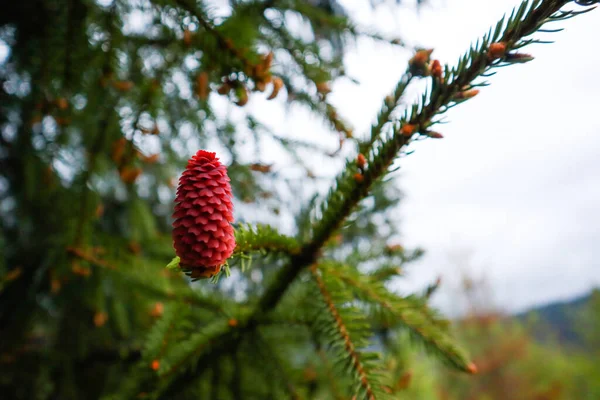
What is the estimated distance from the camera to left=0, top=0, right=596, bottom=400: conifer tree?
0.60m

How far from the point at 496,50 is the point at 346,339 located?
1.55 feet

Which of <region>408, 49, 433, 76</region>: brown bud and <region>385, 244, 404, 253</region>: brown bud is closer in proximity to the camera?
<region>408, 49, 433, 76</region>: brown bud

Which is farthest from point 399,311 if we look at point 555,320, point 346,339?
point 555,320

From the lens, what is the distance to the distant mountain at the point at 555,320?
46.1ft

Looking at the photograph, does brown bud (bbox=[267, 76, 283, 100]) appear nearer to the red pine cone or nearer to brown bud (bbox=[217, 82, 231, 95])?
brown bud (bbox=[217, 82, 231, 95])

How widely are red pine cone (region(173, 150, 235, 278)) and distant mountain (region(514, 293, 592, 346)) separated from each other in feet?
50.5

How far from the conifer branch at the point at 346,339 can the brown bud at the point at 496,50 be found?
0.46 meters

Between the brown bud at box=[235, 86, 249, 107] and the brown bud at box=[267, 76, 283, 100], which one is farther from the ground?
the brown bud at box=[267, 76, 283, 100]

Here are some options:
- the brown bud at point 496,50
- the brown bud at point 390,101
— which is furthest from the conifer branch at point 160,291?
the brown bud at point 496,50

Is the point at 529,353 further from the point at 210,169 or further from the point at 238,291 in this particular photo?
the point at 210,169

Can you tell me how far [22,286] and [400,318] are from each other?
1.34m

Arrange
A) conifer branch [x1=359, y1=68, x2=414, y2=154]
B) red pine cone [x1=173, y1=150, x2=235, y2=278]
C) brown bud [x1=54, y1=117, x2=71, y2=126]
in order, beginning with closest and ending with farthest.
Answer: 1. red pine cone [x1=173, y1=150, x2=235, y2=278]
2. conifer branch [x1=359, y1=68, x2=414, y2=154]
3. brown bud [x1=54, y1=117, x2=71, y2=126]

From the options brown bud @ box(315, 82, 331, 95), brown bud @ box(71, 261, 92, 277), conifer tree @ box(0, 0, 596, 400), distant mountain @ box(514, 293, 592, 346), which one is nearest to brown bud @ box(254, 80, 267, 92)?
conifer tree @ box(0, 0, 596, 400)

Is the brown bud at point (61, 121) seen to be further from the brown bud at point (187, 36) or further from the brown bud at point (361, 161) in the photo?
the brown bud at point (361, 161)
